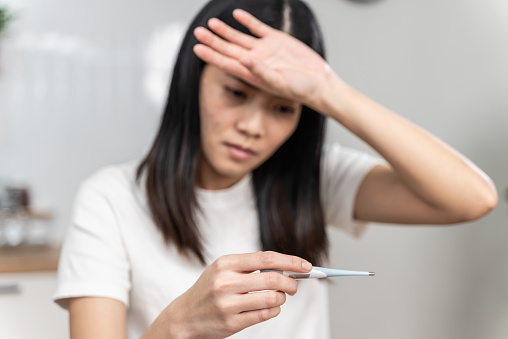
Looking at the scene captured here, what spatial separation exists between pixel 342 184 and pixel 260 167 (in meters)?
0.16

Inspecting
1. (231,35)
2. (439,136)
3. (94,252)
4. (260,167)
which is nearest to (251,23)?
(231,35)

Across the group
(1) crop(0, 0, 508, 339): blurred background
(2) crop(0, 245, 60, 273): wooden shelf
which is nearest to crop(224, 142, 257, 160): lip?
(1) crop(0, 0, 508, 339): blurred background

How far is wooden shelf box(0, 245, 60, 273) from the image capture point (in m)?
1.55

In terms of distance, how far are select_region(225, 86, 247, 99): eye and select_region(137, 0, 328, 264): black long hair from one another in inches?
2.7

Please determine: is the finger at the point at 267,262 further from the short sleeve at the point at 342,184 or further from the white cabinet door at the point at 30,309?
the white cabinet door at the point at 30,309

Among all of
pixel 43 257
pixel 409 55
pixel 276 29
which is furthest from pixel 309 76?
pixel 43 257

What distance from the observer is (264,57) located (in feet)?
2.73

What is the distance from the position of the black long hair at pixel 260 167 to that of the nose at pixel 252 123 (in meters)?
0.10

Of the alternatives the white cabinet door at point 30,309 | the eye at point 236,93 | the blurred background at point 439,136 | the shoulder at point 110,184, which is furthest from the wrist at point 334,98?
the white cabinet door at point 30,309

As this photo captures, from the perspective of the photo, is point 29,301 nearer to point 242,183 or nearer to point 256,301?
point 242,183

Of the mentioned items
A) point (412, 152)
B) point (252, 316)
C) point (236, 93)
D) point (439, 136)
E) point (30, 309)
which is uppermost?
point (439, 136)

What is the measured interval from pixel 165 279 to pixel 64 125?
4.30 feet

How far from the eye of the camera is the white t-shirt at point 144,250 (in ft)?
2.80

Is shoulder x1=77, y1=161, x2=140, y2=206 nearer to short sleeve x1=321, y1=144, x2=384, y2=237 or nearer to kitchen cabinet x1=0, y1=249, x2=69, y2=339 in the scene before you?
short sleeve x1=321, y1=144, x2=384, y2=237
